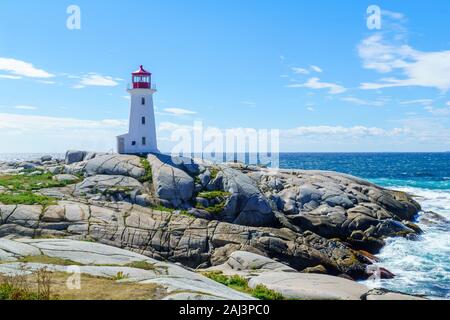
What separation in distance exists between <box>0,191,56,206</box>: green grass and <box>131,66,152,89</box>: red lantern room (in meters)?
18.3

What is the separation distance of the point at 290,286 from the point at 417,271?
17.1 meters

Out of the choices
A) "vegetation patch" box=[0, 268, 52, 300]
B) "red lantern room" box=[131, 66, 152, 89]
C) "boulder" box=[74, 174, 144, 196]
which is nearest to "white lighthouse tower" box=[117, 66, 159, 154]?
"red lantern room" box=[131, 66, 152, 89]

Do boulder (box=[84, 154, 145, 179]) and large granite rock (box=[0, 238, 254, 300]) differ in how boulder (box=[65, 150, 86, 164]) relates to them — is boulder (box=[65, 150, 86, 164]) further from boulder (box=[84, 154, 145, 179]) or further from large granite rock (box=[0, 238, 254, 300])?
large granite rock (box=[0, 238, 254, 300])

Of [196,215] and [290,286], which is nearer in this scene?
[290,286]

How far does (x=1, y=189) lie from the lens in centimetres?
3216

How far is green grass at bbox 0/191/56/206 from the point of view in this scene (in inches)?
1115

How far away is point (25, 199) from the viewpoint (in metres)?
28.7

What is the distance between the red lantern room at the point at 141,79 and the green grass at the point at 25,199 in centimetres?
1834

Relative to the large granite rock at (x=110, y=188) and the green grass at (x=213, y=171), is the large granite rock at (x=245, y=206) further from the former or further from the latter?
the large granite rock at (x=110, y=188)

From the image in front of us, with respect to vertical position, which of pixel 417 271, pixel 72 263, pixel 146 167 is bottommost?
pixel 417 271

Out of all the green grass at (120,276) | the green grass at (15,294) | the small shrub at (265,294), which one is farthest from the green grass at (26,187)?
the green grass at (15,294)

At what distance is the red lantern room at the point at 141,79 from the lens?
147ft
